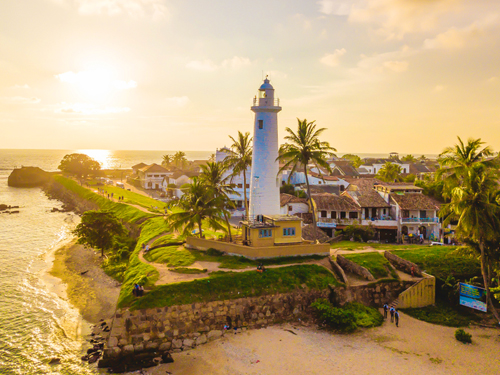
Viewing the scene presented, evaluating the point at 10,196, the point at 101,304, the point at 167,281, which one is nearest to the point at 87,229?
the point at 101,304

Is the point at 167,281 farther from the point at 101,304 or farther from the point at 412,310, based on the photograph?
the point at 412,310

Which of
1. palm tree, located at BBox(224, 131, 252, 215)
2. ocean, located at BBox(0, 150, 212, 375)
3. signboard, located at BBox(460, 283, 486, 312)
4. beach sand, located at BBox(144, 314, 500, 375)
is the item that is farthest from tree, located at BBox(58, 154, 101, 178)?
signboard, located at BBox(460, 283, 486, 312)

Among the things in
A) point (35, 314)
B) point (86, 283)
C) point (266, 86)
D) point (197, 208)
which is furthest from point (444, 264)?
point (35, 314)

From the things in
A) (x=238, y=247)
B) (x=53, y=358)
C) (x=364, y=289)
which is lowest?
(x=53, y=358)

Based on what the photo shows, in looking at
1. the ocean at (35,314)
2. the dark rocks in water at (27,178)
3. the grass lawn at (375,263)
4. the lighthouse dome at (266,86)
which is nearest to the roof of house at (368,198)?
the grass lawn at (375,263)

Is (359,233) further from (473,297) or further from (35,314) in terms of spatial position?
(35,314)

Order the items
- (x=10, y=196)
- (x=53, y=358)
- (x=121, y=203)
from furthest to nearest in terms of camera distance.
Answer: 1. (x=10, y=196)
2. (x=121, y=203)
3. (x=53, y=358)

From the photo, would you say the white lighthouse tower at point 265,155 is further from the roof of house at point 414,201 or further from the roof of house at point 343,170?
the roof of house at point 343,170
